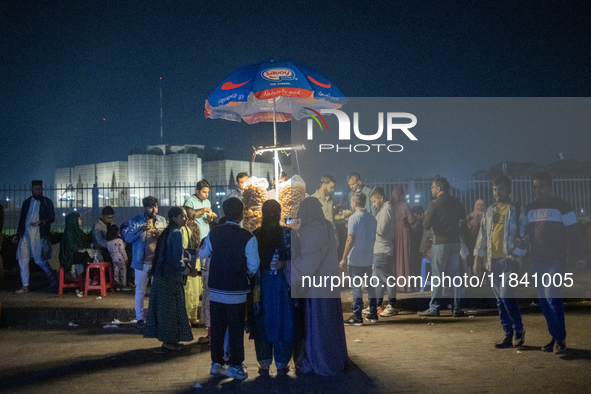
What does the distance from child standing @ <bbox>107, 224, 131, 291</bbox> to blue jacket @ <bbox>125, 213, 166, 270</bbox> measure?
→ 8.69 feet

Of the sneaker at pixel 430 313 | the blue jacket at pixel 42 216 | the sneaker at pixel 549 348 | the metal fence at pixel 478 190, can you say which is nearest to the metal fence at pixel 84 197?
the blue jacket at pixel 42 216

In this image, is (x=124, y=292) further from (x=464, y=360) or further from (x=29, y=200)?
(x=464, y=360)

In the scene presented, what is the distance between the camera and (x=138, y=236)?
636 centimetres

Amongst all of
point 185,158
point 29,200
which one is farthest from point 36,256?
point 185,158

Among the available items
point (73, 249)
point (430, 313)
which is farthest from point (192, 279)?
point (430, 313)

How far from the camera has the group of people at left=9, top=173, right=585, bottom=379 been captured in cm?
450

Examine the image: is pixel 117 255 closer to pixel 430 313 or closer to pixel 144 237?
pixel 144 237

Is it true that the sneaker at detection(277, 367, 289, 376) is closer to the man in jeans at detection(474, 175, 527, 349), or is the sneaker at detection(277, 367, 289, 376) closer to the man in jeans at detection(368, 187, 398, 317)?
the man in jeans at detection(474, 175, 527, 349)

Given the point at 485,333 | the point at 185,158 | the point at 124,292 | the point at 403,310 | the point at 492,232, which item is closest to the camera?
the point at 492,232

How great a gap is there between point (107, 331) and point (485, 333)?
16.9 feet

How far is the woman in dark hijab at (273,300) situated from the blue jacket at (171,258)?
1.12 m

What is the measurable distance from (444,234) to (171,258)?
428 cm

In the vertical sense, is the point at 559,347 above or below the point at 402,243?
below

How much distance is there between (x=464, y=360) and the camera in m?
4.96
